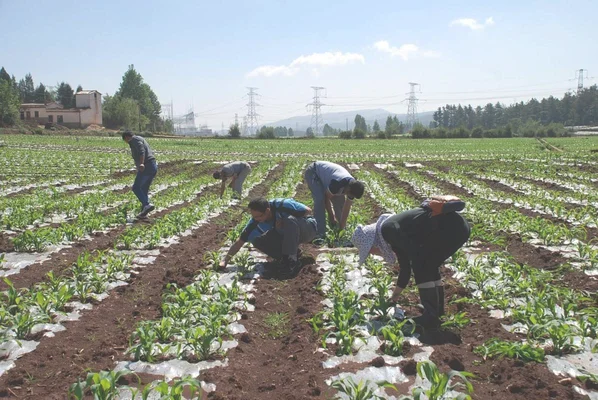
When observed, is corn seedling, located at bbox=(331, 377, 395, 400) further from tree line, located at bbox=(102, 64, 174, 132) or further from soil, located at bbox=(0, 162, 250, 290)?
tree line, located at bbox=(102, 64, 174, 132)

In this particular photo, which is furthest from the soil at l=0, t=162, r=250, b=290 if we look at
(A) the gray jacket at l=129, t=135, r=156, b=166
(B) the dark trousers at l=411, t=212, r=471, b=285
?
(B) the dark trousers at l=411, t=212, r=471, b=285

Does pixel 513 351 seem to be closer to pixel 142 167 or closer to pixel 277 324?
pixel 277 324

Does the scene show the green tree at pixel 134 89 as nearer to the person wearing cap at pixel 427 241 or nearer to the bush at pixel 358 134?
the bush at pixel 358 134

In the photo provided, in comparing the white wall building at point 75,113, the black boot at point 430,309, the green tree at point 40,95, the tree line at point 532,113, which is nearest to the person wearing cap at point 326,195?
the black boot at point 430,309

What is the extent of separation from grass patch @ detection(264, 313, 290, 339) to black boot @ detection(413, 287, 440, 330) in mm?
1173

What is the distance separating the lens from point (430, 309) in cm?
429

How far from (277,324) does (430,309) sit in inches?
54.3

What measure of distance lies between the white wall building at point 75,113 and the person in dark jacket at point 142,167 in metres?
67.3

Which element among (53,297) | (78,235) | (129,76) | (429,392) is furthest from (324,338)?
(129,76)

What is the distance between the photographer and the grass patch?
436 cm

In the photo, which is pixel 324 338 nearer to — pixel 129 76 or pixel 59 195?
pixel 59 195

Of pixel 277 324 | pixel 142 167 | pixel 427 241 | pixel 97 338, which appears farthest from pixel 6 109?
pixel 427 241

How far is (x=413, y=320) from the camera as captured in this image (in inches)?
168

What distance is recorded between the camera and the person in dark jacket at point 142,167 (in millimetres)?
9180
